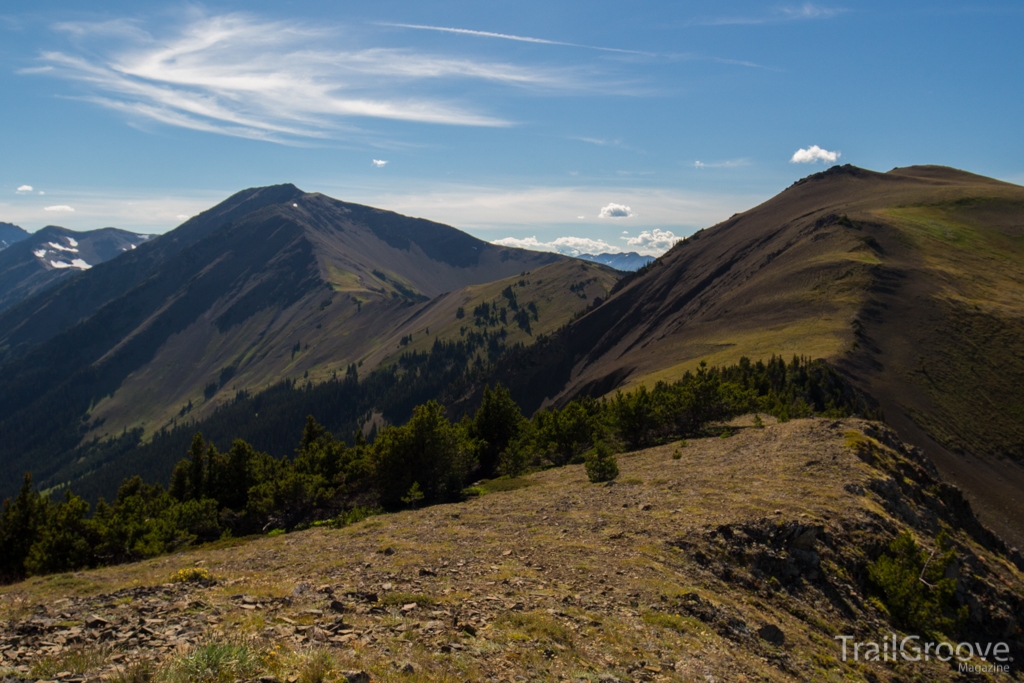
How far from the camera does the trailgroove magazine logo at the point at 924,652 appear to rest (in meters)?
20.2

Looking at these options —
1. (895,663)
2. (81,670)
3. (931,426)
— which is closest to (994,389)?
(931,426)

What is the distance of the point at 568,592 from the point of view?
19078mm

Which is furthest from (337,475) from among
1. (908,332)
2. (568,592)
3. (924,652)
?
(908,332)

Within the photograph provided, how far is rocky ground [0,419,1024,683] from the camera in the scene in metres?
12.6

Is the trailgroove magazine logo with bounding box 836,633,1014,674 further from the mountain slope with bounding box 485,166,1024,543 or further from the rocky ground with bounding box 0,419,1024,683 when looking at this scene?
the mountain slope with bounding box 485,166,1024,543

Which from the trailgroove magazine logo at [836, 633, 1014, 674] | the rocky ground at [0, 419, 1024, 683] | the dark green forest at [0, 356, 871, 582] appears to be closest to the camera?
the rocky ground at [0, 419, 1024, 683]

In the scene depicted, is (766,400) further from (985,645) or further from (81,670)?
(81,670)

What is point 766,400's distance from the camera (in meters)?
66.7

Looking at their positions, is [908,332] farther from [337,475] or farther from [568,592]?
[568,592]

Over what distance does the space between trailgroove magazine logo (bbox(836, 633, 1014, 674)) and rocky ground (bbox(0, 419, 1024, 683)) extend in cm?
44

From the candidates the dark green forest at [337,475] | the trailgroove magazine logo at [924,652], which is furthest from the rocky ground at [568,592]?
the dark green forest at [337,475]

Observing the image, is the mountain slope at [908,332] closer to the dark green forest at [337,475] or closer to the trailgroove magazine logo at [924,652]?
the dark green forest at [337,475]

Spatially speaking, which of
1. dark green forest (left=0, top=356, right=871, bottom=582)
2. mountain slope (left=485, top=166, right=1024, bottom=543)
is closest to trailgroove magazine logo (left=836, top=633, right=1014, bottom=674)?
dark green forest (left=0, top=356, right=871, bottom=582)

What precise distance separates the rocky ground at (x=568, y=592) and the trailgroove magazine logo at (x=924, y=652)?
44 centimetres
